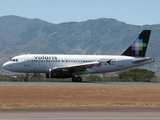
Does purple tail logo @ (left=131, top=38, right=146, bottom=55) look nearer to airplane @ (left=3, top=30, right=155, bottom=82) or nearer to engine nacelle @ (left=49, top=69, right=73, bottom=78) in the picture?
airplane @ (left=3, top=30, right=155, bottom=82)

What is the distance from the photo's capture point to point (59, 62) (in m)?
54.8

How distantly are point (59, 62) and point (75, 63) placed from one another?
205 cm

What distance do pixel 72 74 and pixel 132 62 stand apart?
26.5 feet

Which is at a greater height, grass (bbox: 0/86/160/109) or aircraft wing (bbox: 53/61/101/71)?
aircraft wing (bbox: 53/61/101/71)

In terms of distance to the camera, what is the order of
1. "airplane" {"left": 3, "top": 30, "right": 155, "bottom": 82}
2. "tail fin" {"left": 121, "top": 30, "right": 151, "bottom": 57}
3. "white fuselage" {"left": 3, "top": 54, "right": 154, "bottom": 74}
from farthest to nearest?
"tail fin" {"left": 121, "top": 30, "right": 151, "bottom": 57}
"white fuselage" {"left": 3, "top": 54, "right": 154, "bottom": 74}
"airplane" {"left": 3, "top": 30, "right": 155, "bottom": 82}

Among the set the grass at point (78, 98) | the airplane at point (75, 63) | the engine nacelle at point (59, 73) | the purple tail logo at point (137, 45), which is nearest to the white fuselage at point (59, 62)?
the airplane at point (75, 63)

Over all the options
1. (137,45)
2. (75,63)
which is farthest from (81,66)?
(137,45)

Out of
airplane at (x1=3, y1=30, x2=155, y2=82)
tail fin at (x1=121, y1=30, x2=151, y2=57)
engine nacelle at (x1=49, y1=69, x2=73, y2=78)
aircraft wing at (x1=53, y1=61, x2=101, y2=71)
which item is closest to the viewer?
engine nacelle at (x1=49, y1=69, x2=73, y2=78)

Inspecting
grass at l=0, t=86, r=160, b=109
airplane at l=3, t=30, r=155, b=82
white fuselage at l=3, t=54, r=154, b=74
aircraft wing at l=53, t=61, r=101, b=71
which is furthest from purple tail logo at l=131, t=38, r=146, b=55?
grass at l=0, t=86, r=160, b=109

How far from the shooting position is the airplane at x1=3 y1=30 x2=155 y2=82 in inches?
2096

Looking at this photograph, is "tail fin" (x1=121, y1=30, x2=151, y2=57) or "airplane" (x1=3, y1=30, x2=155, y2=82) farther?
"tail fin" (x1=121, y1=30, x2=151, y2=57)

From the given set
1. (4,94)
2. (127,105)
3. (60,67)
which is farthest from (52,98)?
(60,67)

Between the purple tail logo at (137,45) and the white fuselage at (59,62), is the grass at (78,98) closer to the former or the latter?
the white fuselage at (59,62)
